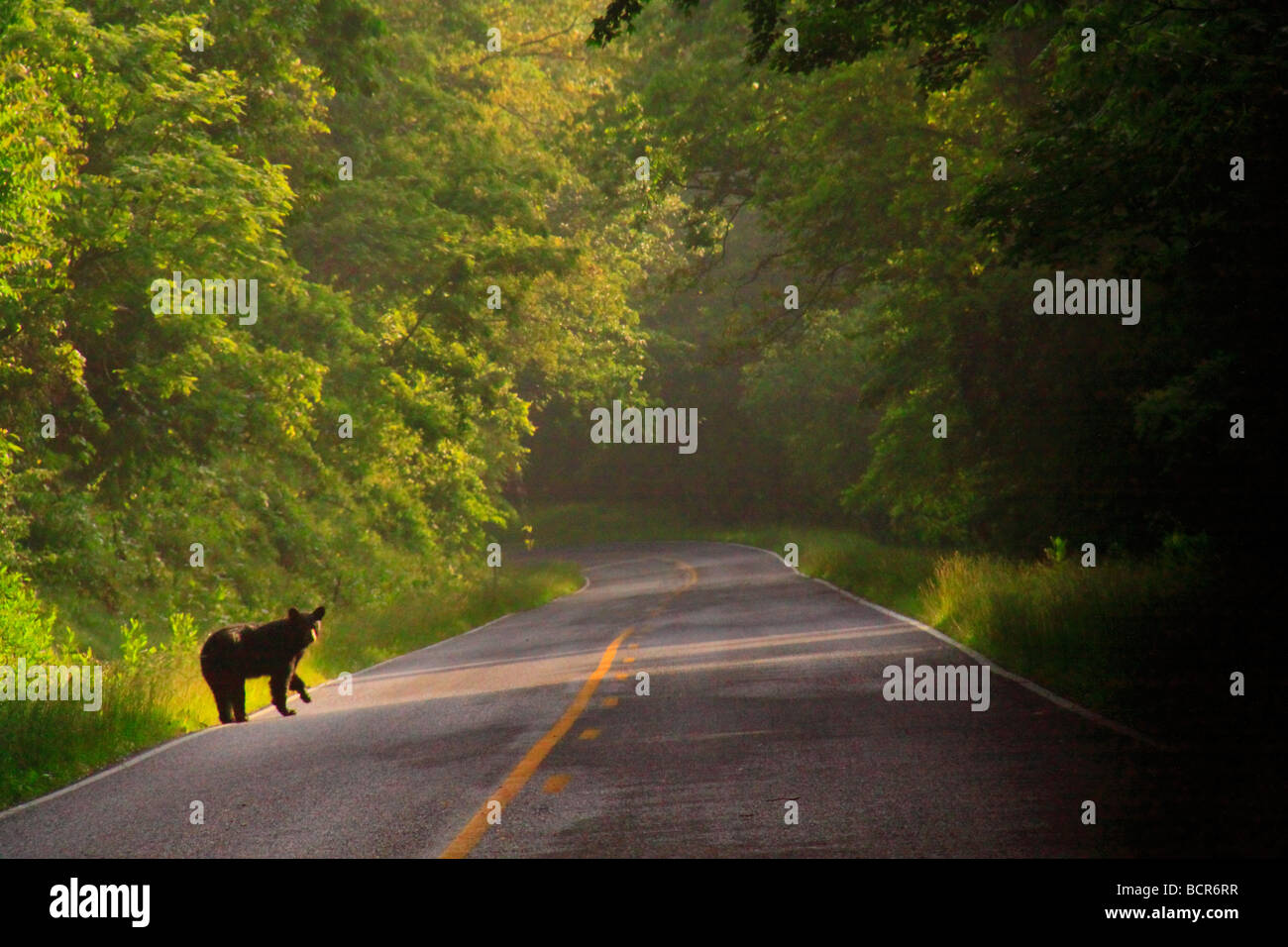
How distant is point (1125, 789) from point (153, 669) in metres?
10.8

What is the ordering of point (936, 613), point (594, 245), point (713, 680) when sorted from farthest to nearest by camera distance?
1. point (594, 245)
2. point (936, 613)
3. point (713, 680)

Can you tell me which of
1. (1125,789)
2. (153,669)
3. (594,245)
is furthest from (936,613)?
(594,245)

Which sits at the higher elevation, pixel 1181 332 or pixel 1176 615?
pixel 1181 332

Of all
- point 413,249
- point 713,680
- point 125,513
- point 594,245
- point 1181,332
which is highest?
point 594,245

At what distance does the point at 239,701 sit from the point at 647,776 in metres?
6.10

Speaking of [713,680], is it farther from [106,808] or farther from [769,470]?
[769,470]

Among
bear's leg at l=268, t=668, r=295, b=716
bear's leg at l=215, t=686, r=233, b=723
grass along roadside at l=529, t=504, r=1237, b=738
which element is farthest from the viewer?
bear's leg at l=268, t=668, r=295, b=716

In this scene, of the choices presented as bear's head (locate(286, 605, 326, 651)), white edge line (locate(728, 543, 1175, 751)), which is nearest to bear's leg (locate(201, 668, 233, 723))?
bear's head (locate(286, 605, 326, 651))

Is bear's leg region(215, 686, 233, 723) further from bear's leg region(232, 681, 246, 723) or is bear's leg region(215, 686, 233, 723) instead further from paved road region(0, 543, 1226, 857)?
paved road region(0, 543, 1226, 857)

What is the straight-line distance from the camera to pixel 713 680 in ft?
49.2

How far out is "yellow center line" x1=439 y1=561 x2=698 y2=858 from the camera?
24.3ft

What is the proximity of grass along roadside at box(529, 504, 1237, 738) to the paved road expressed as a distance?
1.67 feet

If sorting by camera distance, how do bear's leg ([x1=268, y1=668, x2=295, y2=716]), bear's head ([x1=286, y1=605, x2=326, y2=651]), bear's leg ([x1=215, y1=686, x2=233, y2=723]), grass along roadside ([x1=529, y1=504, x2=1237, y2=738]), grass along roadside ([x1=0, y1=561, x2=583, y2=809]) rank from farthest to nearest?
bear's leg ([x1=268, y1=668, x2=295, y2=716])
bear's leg ([x1=215, y1=686, x2=233, y2=723])
bear's head ([x1=286, y1=605, x2=326, y2=651])
grass along roadside ([x1=0, y1=561, x2=583, y2=809])
grass along roadside ([x1=529, y1=504, x2=1237, y2=738])

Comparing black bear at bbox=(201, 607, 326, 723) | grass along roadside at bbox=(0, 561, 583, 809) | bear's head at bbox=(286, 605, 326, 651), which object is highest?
bear's head at bbox=(286, 605, 326, 651)
